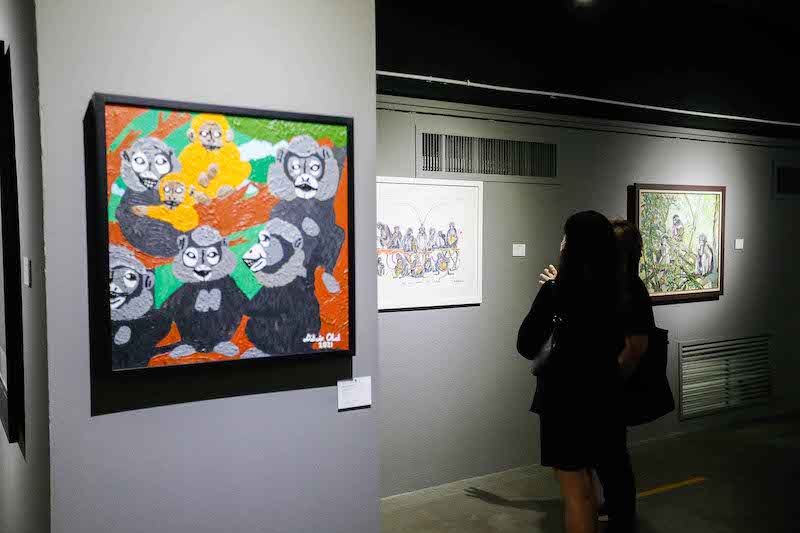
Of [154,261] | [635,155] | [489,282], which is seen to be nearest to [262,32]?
[154,261]

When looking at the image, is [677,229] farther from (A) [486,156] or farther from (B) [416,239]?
(B) [416,239]

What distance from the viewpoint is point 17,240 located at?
A: 213cm

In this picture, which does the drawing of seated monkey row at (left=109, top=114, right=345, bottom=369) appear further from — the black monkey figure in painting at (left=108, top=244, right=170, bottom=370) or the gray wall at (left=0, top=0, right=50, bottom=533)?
the gray wall at (left=0, top=0, right=50, bottom=533)

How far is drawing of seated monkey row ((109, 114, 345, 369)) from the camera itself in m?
1.59

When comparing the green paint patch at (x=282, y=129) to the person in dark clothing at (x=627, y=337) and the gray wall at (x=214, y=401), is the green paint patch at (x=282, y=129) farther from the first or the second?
the person in dark clothing at (x=627, y=337)

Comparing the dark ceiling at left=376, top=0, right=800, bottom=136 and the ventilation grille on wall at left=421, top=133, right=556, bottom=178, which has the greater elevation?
the dark ceiling at left=376, top=0, right=800, bottom=136

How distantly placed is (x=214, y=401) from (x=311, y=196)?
67 cm

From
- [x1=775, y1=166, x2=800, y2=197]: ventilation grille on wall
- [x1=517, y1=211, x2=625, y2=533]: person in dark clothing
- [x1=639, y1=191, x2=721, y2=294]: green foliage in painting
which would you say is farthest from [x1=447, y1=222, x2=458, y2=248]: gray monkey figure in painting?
[x1=775, y1=166, x2=800, y2=197]: ventilation grille on wall

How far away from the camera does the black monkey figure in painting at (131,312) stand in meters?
1.58

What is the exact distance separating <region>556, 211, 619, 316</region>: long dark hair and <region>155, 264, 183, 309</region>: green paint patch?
1.44 meters

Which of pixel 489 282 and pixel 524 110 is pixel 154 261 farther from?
pixel 524 110

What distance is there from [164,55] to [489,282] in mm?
2869

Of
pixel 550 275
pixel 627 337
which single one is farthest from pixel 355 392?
pixel 627 337
